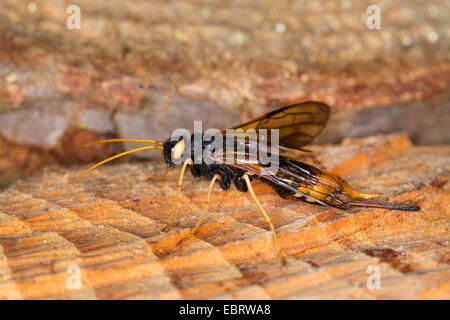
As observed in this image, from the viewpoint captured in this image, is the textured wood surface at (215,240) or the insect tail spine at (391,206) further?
the insect tail spine at (391,206)

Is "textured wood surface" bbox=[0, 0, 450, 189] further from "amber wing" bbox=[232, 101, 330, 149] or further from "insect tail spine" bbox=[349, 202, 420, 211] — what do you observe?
"insect tail spine" bbox=[349, 202, 420, 211]

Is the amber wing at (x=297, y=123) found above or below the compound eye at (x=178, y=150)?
above

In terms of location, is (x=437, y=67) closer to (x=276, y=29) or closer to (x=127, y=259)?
(x=276, y=29)

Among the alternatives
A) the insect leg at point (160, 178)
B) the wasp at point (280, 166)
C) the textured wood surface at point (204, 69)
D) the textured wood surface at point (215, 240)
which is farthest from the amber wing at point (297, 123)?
the insect leg at point (160, 178)

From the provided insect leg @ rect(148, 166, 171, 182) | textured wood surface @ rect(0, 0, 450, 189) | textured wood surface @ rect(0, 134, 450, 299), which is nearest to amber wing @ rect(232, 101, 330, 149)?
textured wood surface @ rect(0, 134, 450, 299)

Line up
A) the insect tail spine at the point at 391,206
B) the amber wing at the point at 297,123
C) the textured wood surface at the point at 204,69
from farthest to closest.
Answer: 1. the textured wood surface at the point at 204,69
2. the amber wing at the point at 297,123
3. the insect tail spine at the point at 391,206

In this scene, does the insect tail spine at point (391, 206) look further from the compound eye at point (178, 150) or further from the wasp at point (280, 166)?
the compound eye at point (178, 150)
